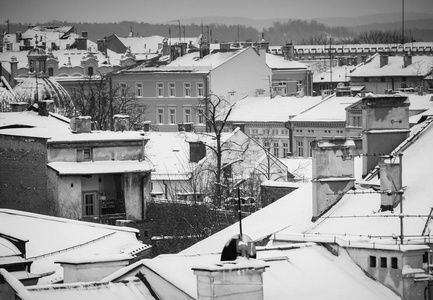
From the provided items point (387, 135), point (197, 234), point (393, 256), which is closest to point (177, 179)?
point (197, 234)

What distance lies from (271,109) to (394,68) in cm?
2116

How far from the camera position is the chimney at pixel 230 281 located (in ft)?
62.7

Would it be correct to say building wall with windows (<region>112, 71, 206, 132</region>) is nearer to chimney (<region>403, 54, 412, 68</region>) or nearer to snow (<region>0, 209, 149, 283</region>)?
Answer: chimney (<region>403, 54, 412, 68</region>)

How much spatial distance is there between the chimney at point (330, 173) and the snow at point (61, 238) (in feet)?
20.9

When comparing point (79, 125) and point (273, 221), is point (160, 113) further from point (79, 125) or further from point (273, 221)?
point (273, 221)

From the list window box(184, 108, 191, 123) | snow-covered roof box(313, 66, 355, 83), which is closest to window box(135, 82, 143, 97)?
window box(184, 108, 191, 123)

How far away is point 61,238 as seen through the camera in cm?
3438

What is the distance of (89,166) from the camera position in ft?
147

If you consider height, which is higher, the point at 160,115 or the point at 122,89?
the point at 122,89

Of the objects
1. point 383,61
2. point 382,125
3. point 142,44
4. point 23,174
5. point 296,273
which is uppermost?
point 382,125

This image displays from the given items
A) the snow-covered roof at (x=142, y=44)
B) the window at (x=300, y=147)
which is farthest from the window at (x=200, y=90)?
the snow-covered roof at (x=142, y=44)

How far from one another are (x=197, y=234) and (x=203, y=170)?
46.1ft

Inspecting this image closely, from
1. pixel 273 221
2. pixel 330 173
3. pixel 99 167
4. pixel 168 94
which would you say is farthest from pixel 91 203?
pixel 168 94

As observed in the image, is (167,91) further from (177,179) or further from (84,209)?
(84,209)
